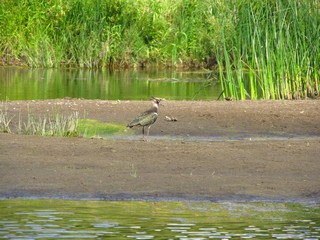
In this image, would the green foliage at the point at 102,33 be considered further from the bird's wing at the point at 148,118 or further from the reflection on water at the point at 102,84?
the bird's wing at the point at 148,118

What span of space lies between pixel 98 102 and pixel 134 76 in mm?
10968

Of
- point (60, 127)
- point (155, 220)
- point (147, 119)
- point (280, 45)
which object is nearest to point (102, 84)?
point (280, 45)

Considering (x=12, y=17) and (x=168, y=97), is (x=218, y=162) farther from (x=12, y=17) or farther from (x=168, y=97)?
(x=12, y=17)

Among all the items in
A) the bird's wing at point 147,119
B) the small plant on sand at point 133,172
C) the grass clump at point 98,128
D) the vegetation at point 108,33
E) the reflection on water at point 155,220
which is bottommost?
the reflection on water at point 155,220

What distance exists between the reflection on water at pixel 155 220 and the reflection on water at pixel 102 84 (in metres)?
10.5

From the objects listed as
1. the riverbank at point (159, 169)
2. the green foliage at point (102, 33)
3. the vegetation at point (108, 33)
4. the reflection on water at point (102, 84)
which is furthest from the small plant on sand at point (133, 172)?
the green foliage at point (102, 33)

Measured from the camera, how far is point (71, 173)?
10750 millimetres

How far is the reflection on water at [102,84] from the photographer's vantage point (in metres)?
22.5

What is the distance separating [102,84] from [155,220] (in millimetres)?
17542

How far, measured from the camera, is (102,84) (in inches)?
1025

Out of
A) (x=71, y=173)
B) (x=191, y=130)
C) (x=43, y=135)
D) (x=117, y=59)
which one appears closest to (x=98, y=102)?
(x=191, y=130)

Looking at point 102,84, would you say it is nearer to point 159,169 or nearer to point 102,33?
point 102,33

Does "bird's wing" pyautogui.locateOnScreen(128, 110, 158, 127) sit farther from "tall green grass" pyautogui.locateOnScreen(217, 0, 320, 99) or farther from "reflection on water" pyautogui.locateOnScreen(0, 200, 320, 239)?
"tall green grass" pyautogui.locateOnScreen(217, 0, 320, 99)

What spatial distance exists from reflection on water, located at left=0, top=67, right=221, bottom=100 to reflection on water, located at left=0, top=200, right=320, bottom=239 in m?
10.5
